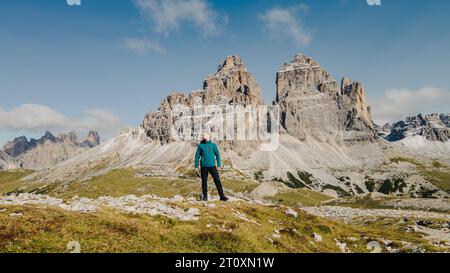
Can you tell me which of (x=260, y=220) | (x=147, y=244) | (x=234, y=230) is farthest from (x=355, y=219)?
(x=147, y=244)

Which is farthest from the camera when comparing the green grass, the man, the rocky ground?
the man

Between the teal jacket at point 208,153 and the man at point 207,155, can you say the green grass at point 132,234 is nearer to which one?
the man at point 207,155

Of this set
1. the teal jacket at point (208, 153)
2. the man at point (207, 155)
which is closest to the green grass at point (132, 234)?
the man at point (207, 155)

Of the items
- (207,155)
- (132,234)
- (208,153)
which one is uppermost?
(208,153)

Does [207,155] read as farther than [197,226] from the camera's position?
Yes

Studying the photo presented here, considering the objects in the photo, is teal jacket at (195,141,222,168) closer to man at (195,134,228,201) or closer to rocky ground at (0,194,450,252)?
man at (195,134,228,201)

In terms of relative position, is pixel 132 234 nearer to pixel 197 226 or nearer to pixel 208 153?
pixel 197 226

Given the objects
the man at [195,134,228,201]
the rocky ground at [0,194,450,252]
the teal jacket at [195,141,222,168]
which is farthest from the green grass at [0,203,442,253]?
the teal jacket at [195,141,222,168]

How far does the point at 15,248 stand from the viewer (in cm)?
1755

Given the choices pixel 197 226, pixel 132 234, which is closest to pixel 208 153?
pixel 197 226

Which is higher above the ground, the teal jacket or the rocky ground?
the teal jacket

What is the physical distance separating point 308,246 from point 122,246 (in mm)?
15179

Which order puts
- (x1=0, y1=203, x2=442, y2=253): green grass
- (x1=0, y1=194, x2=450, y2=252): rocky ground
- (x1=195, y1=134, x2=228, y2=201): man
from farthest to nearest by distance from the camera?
(x1=195, y1=134, x2=228, y2=201): man → (x1=0, y1=194, x2=450, y2=252): rocky ground → (x1=0, y1=203, x2=442, y2=253): green grass
